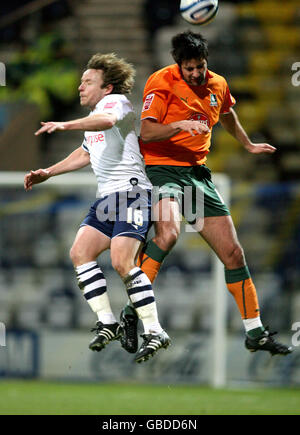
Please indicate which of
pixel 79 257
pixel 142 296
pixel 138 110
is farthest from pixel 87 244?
pixel 138 110

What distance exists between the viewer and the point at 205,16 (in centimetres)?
519

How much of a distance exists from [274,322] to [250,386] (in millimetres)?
1097

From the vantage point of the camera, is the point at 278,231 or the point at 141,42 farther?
the point at 141,42

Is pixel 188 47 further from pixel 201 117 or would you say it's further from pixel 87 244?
pixel 87 244

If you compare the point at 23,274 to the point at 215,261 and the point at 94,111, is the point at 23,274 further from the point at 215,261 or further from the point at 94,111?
the point at 94,111

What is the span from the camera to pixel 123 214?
527 centimetres

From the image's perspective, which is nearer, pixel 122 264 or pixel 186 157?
pixel 122 264

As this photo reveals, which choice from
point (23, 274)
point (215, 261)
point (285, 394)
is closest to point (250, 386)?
point (285, 394)

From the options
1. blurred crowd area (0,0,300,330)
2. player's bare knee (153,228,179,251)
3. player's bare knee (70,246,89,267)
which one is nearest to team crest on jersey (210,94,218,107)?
player's bare knee (153,228,179,251)

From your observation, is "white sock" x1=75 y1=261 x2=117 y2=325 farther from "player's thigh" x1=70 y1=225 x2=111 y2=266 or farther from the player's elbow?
the player's elbow

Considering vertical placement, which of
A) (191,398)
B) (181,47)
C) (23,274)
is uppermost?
(181,47)

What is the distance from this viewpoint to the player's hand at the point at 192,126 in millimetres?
4918

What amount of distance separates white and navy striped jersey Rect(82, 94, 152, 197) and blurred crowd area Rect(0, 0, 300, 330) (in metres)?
6.16

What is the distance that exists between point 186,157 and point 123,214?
58 cm
